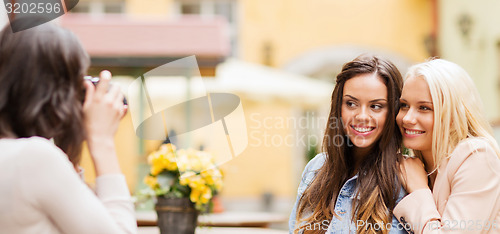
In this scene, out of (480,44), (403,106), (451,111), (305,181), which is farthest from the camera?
(480,44)

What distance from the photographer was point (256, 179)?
405 inches

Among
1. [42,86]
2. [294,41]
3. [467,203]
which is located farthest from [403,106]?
[294,41]

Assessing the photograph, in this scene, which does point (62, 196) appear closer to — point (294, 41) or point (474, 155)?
point (474, 155)

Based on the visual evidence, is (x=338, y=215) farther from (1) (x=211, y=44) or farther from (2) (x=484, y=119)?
(1) (x=211, y=44)

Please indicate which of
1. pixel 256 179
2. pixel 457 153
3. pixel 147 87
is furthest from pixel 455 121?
pixel 256 179

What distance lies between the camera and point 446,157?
1636mm

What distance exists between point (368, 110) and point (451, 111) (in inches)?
8.4

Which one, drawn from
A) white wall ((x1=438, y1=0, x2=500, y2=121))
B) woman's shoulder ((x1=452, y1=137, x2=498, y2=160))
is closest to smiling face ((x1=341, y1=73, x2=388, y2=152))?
woman's shoulder ((x1=452, y1=137, x2=498, y2=160))

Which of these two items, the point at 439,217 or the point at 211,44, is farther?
the point at 211,44

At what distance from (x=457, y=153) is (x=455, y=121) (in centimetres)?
8

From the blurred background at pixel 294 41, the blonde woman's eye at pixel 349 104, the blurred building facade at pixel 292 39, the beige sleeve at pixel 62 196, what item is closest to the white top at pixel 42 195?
the beige sleeve at pixel 62 196

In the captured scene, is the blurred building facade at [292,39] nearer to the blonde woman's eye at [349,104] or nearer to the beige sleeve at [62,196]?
the blonde woman's eye at [349,104]

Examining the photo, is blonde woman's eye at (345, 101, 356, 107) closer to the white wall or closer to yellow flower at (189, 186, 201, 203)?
yellow flower at (189, 186, 201, 203)

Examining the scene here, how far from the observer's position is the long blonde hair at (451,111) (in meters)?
1.63
